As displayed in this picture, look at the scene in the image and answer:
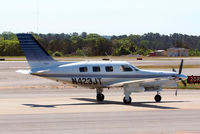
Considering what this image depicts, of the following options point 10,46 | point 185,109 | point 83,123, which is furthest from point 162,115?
point 10,46

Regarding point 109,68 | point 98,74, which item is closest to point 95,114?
point 98,74

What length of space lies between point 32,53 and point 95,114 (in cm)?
722

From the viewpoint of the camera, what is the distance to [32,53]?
1182 inches

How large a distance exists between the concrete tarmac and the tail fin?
232 cm

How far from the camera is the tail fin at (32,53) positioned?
29922 millimetres

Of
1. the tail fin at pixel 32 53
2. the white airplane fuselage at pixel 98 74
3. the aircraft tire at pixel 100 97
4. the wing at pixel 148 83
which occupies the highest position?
the tail fin at pixel 32 53

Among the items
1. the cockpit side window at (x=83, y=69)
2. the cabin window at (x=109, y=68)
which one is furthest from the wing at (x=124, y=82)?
the cockpit side window at (x=83, y=69)

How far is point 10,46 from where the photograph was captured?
582 feet

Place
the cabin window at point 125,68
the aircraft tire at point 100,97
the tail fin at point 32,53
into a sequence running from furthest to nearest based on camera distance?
the aircraft tire at point 100,97
the cabin window at point 125,68
the tail fin at point 32,53

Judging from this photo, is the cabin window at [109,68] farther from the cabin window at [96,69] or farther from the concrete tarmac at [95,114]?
the concrete tarmac at [95,114]

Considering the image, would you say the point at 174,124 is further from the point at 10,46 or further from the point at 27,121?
the point at 10,46

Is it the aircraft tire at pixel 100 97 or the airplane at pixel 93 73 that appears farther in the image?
the aircraft tire at pixel 100 97

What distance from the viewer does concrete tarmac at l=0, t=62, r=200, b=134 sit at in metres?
19.7

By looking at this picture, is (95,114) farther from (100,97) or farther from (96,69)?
(100,97)
